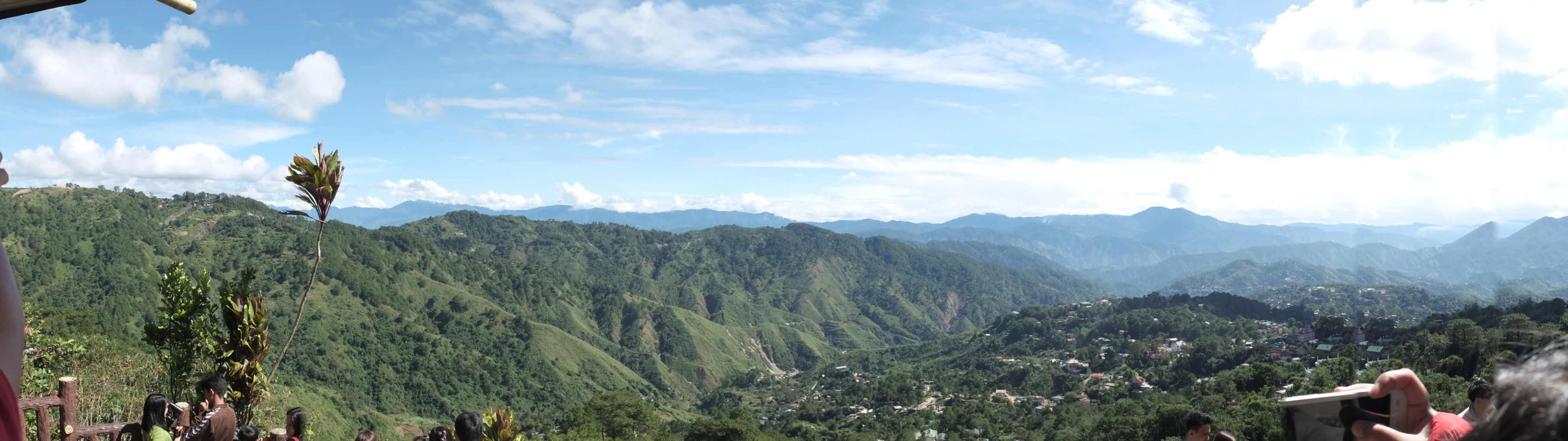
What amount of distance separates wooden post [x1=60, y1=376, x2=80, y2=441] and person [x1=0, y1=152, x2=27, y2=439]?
24.6ft

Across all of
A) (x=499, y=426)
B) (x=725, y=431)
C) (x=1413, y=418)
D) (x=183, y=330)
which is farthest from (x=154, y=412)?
(x=725, y=431)

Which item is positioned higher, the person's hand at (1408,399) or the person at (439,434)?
the person's hand at (1408,399)

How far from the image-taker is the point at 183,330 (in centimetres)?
745

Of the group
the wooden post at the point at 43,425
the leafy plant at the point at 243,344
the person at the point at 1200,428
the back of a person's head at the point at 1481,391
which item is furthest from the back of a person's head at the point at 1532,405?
the wooden post at the point at 43,425

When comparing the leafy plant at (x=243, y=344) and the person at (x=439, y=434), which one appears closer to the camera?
the person at (x=439, y=434)

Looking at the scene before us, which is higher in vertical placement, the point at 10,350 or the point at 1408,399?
the point at 10,350

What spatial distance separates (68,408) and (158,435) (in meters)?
1.60

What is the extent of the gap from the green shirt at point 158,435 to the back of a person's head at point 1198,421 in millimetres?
7974

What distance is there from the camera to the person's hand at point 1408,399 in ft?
8.07

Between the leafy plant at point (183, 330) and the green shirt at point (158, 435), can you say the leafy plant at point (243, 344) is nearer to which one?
the leafy plant at point (183, 330)

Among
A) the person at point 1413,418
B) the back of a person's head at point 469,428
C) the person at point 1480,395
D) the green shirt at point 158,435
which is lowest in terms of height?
the back of a person's head at point 469,428

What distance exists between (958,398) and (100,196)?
113751mm

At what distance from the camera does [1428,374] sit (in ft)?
96.9

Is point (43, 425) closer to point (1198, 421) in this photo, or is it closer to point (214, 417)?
point (214, 417)
